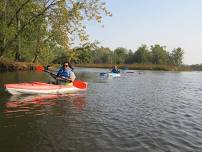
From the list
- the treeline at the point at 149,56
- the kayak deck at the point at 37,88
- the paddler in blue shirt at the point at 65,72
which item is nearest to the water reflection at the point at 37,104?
the kayak deck at the point at 37,88

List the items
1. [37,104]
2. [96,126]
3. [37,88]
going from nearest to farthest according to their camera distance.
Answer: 1. [96,126]
2. [37,104]
3. [37,88]

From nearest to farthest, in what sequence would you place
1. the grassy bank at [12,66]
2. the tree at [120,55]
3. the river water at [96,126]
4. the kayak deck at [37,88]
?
1. the river water at [96,126]
2. the kayak deck at [37,88]
3. the grassy bank at [12,66]
4. the tree at [120,55]

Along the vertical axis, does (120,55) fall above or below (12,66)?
above

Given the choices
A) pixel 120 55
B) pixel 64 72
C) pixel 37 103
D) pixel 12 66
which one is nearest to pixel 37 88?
pixel 64 72

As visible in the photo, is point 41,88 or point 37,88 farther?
point 41,88

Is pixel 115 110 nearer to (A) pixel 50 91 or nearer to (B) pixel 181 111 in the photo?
(B) pixel 181 111

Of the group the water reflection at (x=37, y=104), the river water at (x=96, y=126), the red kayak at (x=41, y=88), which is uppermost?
the red kayak at (x=41, y=88)

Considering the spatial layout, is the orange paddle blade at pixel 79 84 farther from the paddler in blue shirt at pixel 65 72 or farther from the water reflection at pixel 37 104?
the water reflection at pixel 37 104

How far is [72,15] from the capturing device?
89.4 ft

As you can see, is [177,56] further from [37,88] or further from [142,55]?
[37,88]

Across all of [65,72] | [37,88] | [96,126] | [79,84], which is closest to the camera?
[96,126]

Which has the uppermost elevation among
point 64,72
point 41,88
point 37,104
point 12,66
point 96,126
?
point 12,66

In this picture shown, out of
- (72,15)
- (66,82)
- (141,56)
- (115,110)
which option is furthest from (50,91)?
(141,56)

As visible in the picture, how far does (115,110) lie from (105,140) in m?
5.75
